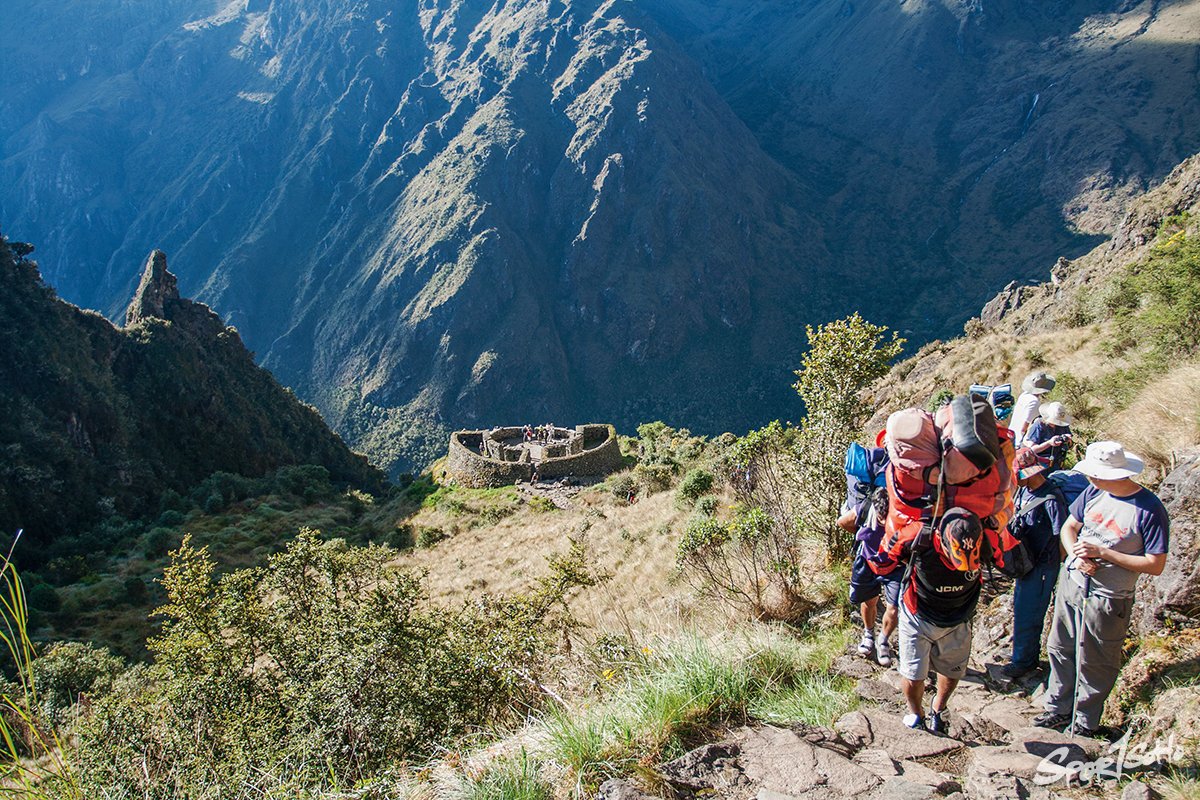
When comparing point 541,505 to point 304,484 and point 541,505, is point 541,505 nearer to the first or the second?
point 541,505

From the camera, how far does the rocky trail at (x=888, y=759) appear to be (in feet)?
9.39

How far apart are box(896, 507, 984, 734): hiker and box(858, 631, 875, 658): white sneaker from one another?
0.82 meters

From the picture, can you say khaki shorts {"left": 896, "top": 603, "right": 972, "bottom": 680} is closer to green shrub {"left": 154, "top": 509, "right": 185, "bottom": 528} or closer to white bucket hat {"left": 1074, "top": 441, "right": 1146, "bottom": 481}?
white bucket hat {"left": 1074, "top": 441, "right": 1146, "bottom": 481}

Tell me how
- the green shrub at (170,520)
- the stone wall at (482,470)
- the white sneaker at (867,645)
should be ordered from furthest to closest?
the stone wall at (482,470) → the green shrub at (170,520) → the white sneaker at (867,645)

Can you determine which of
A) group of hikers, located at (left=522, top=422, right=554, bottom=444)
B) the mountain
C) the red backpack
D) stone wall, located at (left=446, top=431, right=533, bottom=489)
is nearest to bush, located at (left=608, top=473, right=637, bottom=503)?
stone wall, located at (left=446, top=431, right=533, bottom=489)

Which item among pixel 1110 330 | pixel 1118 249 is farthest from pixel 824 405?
pixel 1118 249

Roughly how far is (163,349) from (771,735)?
39.1 meters

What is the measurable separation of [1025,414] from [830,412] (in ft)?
5.42

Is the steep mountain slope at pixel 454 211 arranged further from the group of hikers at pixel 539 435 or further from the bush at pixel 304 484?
the group of hikers at pixel 539 435

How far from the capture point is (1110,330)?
48.1 feet

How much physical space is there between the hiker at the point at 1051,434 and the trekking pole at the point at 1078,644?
139cm

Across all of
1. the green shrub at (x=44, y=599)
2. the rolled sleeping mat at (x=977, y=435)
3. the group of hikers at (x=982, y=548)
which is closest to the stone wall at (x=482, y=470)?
the green shrub at (x=44, y=599)

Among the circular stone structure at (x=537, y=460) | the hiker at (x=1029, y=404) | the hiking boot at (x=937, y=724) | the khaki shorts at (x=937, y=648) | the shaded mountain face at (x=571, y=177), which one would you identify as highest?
the shaded mountain face at (x=571, y=177)

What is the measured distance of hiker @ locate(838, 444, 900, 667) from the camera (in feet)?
14.0
